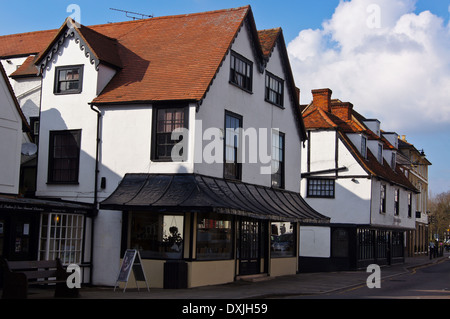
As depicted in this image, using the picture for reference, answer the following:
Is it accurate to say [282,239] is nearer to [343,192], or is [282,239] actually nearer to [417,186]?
[343,192]

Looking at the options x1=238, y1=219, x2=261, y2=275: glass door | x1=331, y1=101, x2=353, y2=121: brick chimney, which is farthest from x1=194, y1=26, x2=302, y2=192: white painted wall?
x1=331, y1=101, x2=353, y2=121: brick chimney

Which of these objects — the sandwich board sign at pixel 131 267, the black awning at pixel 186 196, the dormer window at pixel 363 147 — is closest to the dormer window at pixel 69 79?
the black awning at pixel 186 196

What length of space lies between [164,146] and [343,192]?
17.6 m

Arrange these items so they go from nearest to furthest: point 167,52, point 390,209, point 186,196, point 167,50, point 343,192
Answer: point 186,196
point 167,52
point 167,50
point 343,192
point 390,209

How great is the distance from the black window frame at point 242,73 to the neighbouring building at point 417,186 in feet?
104

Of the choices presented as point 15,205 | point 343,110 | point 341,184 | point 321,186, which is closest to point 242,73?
point 15,205

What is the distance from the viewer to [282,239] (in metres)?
26.7

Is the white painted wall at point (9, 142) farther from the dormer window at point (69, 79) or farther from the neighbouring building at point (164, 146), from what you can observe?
the dormer window at point (69, 79)

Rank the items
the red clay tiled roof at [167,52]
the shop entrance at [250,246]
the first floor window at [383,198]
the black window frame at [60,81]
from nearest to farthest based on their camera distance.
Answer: the red clay tiled roof at [167,52] → the black window frame at [60,81] → the shop entrance at [250,246] → the first floor window at [383,198]

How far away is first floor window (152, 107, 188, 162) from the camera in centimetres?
1981

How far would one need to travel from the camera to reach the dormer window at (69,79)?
2170cm

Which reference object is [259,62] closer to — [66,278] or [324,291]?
[324,291]

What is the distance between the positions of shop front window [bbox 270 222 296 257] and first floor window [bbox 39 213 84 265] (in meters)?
8.65
